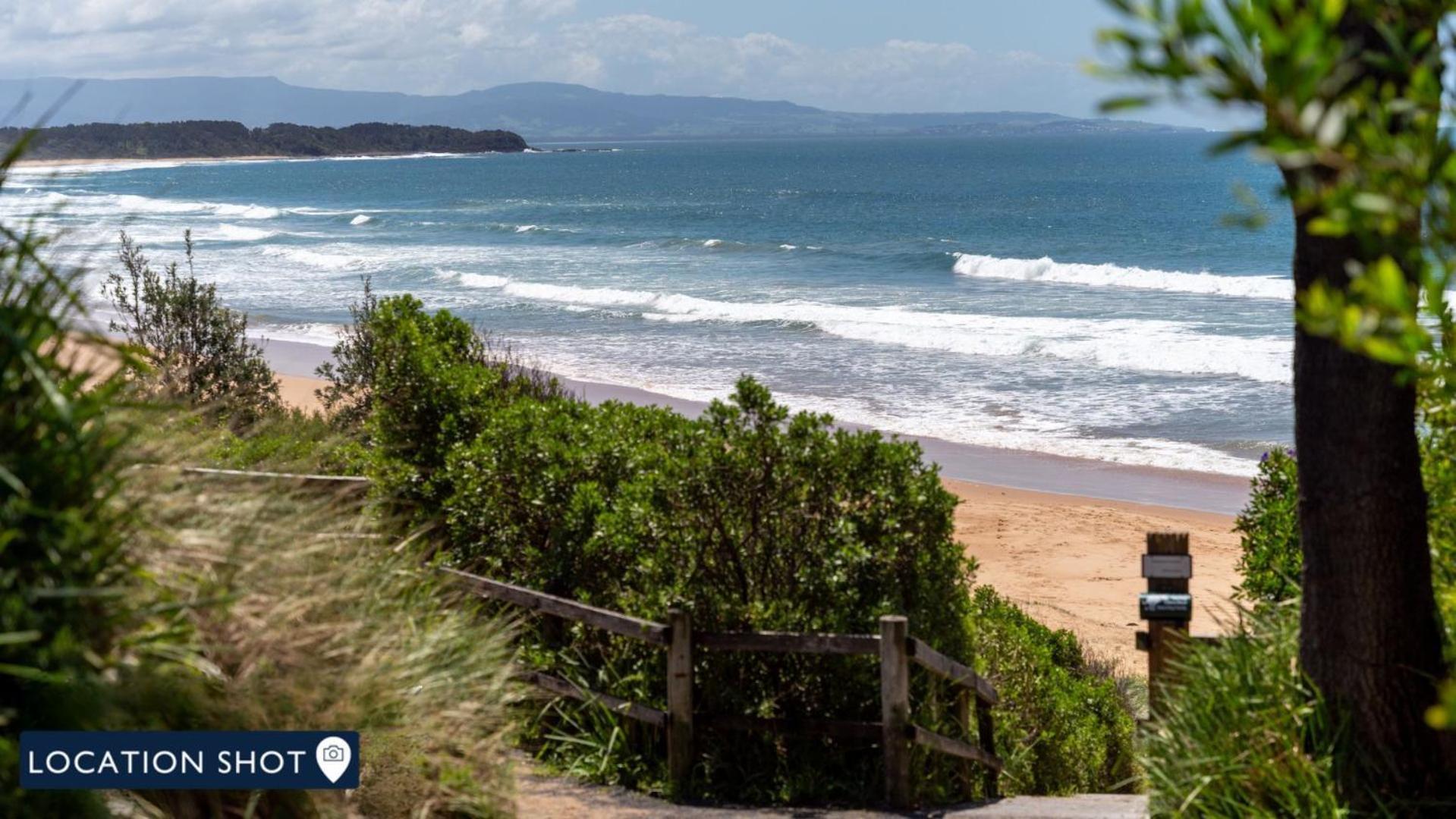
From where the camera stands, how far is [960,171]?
132625mm

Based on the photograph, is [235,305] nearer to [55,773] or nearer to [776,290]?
[776,290]

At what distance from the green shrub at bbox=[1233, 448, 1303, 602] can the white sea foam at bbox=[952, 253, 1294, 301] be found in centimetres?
3563

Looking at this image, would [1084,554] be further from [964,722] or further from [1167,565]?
→ [1167,565]

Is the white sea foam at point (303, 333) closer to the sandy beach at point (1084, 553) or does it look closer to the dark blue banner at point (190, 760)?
the sandy beach at point (1084, 553)

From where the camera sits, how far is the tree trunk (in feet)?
16.9

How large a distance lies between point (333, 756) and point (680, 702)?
2525mm

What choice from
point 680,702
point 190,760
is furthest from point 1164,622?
point 190,760

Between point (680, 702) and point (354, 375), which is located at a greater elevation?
point (354, 375)

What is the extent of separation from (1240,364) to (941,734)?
23.3m

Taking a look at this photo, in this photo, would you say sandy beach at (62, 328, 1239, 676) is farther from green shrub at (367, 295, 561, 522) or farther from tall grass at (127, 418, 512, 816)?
tall grass at (127, 418, 512, 816)

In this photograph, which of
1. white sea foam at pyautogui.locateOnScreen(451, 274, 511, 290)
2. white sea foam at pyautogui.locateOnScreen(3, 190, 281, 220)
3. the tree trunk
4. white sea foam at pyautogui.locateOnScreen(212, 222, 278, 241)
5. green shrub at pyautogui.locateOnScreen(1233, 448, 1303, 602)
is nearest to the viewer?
the tree trunk

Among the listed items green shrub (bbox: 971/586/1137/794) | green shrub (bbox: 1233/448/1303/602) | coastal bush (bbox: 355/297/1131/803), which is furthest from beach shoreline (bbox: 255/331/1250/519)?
green shrub (bbox: 1233/448/1303/602)

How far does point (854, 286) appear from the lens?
151 ft

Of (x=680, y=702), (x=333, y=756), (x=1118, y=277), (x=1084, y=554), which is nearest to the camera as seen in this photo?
(x=333, y=756)
